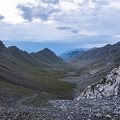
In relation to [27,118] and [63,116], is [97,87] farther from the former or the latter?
[27,118]

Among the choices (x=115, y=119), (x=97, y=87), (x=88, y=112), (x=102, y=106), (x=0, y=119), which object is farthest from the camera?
(x=97, y=87)

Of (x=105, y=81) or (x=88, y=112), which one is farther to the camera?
(x=105, y=81)

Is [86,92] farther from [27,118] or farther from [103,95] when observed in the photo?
[27,118]

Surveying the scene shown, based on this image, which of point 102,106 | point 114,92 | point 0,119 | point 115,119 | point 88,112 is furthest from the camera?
point 114,92

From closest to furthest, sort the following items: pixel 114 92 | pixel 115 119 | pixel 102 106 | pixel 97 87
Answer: pixel 115 119 → pixel 102 106 → pixel 114 92 → pixel 97 87

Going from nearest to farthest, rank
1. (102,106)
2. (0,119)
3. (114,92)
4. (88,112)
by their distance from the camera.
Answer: (0,119) < (88,112) < (102,106) < (114,92)

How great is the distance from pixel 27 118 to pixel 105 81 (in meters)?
31.7

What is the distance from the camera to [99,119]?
3278cm

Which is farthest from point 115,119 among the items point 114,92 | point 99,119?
point 114,92

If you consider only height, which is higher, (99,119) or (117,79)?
(117,79)

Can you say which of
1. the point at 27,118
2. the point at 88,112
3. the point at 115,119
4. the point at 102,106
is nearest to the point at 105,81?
the point at 102,106

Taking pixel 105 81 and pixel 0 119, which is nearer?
pixel 0 119

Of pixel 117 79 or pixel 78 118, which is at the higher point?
pixel 117 79

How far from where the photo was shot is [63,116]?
34.0 metres
